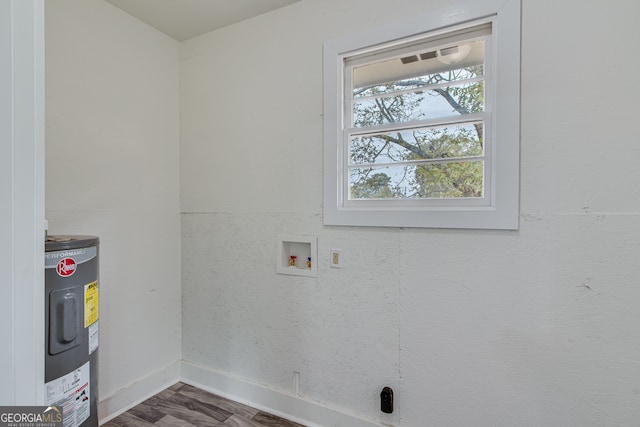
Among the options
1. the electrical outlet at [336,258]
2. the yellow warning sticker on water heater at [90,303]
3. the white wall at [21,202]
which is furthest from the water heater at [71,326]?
the electrical outlet at [336,258]

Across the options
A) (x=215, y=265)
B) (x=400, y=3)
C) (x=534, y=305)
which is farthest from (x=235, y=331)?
(x=400, y=3)

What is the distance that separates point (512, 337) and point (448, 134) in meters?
1.05

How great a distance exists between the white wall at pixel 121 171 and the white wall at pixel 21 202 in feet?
4.35

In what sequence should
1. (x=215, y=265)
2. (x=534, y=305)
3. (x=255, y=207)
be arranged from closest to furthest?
(x=534, y=305), (x=255, y=207), (x=215, y=265)

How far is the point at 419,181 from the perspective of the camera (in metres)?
1.66

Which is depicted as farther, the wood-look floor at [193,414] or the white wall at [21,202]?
the wood-look floor at [193,414]

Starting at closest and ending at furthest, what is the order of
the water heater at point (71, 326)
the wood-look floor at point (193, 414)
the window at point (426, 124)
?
the water heater at point (71, 326)
the window at point (426, 124)
the wood-look floor at point (193, 414)

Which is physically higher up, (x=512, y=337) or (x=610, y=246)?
(x=610, y=246)

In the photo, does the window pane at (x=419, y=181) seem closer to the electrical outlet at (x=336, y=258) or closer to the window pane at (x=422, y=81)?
the electrical outlet at (x=336, y=258)

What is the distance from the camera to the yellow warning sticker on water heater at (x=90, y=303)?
124cm

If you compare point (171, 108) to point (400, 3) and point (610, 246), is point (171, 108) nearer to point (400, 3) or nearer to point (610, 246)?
point (400, 3)

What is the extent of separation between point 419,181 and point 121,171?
1.90 metres

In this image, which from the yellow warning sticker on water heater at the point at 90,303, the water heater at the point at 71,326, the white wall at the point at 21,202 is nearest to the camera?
the white wall at the point at 21,202

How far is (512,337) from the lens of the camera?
1.41 meters
